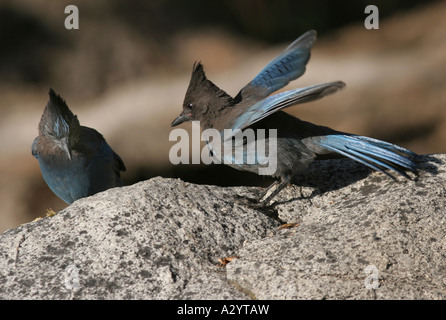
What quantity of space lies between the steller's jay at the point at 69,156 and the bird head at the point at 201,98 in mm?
953

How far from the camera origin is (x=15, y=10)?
23.5 feet

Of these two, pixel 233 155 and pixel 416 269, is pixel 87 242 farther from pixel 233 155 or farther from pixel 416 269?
pixel 416 269

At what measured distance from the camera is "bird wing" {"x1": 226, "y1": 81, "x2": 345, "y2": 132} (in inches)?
142

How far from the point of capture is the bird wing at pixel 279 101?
11.9 ft

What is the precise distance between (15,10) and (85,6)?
2.58ft

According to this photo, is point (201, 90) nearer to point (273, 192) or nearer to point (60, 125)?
point (273, 192)

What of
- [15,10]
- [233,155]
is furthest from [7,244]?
[15,10]

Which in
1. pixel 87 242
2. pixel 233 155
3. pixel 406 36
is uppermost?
pixel 406 36

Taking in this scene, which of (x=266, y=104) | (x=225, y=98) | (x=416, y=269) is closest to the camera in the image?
(x=416, y=269)

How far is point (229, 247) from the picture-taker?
353cm

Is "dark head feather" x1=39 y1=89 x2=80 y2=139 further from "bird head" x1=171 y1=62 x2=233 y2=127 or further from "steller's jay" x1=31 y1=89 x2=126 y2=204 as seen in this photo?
"bird head" x1=171 y1=62 x2=233 y2=127

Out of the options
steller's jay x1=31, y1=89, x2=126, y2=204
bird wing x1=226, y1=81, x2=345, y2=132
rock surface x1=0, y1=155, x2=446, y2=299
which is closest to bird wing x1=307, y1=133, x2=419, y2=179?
rock surface x1=0, y1=155, x2=446, y2=299

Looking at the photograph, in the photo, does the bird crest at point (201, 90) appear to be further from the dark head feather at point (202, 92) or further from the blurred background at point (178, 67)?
the blurred background at point (178, 67)

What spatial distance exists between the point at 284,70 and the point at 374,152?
96cm
